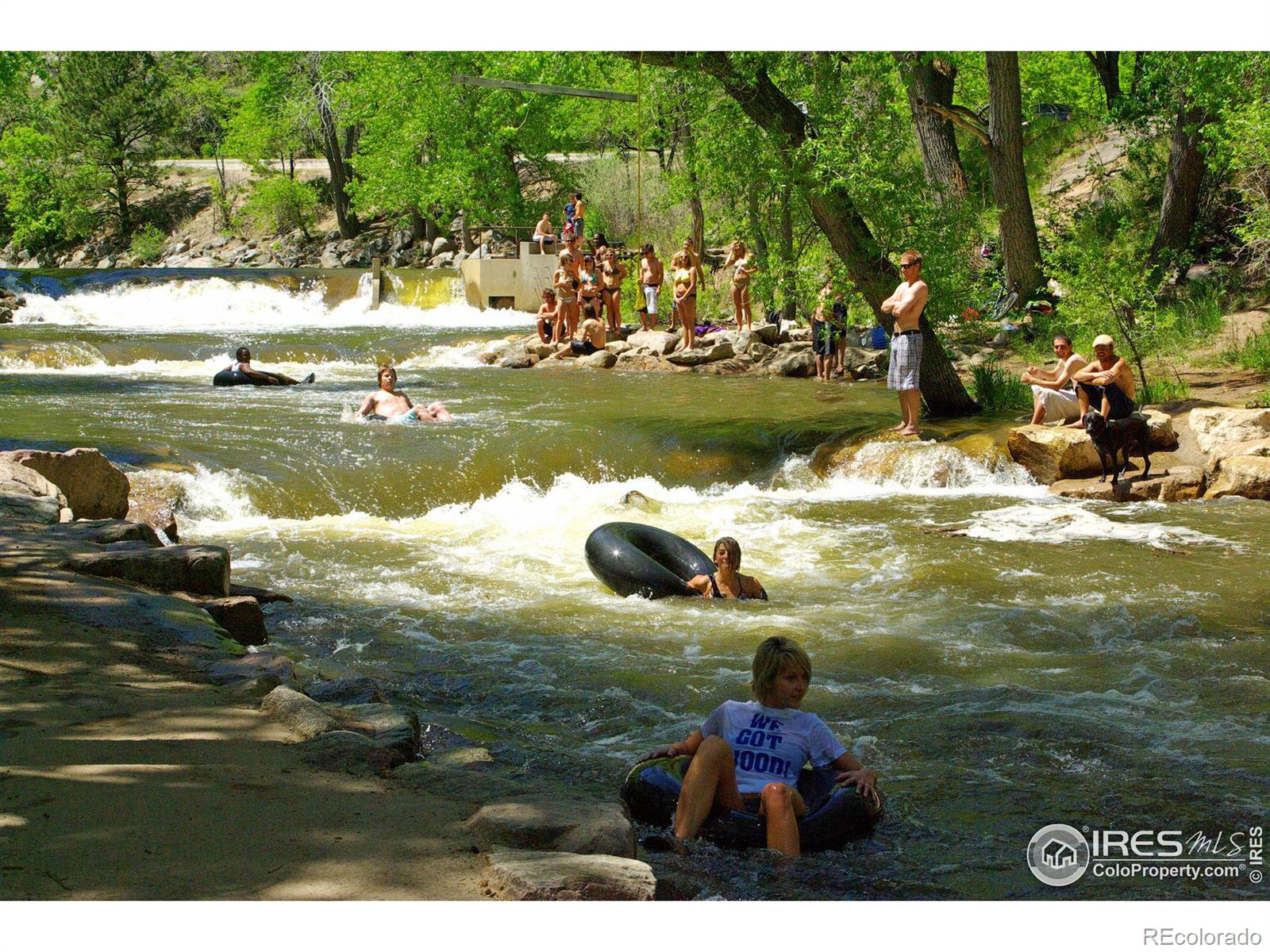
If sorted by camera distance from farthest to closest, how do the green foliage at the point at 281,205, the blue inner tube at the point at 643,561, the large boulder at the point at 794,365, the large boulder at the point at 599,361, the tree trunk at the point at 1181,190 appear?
the green foliage at the point at 281,205
the large boulder at the point at 599,361
the large boulder at the point at 794,365
the tree trunk at the point at 1181,190
the blue inner tube at the point at 643,561

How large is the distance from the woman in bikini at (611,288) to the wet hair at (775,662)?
18.6m

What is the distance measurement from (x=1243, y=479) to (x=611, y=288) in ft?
44.5

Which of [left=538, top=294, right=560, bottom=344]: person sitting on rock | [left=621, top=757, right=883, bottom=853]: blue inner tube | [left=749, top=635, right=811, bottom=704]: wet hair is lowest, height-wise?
[left=621, top=757, right=883, bottom=853]: blue inner tube

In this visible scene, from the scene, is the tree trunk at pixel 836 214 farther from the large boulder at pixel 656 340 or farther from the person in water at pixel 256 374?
the person in water at pixel 256 374

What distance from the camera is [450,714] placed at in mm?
6250

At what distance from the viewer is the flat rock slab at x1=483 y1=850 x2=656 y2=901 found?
11.6 feet

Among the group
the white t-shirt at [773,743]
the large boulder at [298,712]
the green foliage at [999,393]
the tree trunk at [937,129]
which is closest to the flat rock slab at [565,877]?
the white t-shirt at [773,743]

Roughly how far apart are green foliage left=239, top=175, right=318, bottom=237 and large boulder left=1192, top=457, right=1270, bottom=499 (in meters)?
40.1

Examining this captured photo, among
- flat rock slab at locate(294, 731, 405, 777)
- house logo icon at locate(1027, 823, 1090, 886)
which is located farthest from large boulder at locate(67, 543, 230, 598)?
house logo icon at locate(1027, 823, 1090, 886)

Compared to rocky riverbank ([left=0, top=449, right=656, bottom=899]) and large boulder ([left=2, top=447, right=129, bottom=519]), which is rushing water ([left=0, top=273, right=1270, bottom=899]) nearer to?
rocky riverbank ([left=0, top=449, right=656, bottom=899])

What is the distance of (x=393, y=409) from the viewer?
48.0ft

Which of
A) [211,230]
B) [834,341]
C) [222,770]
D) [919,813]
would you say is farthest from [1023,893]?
[211,230]

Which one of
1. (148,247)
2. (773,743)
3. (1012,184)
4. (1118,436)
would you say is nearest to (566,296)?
(1012,184)

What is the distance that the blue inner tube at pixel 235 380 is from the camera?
1802 cm
